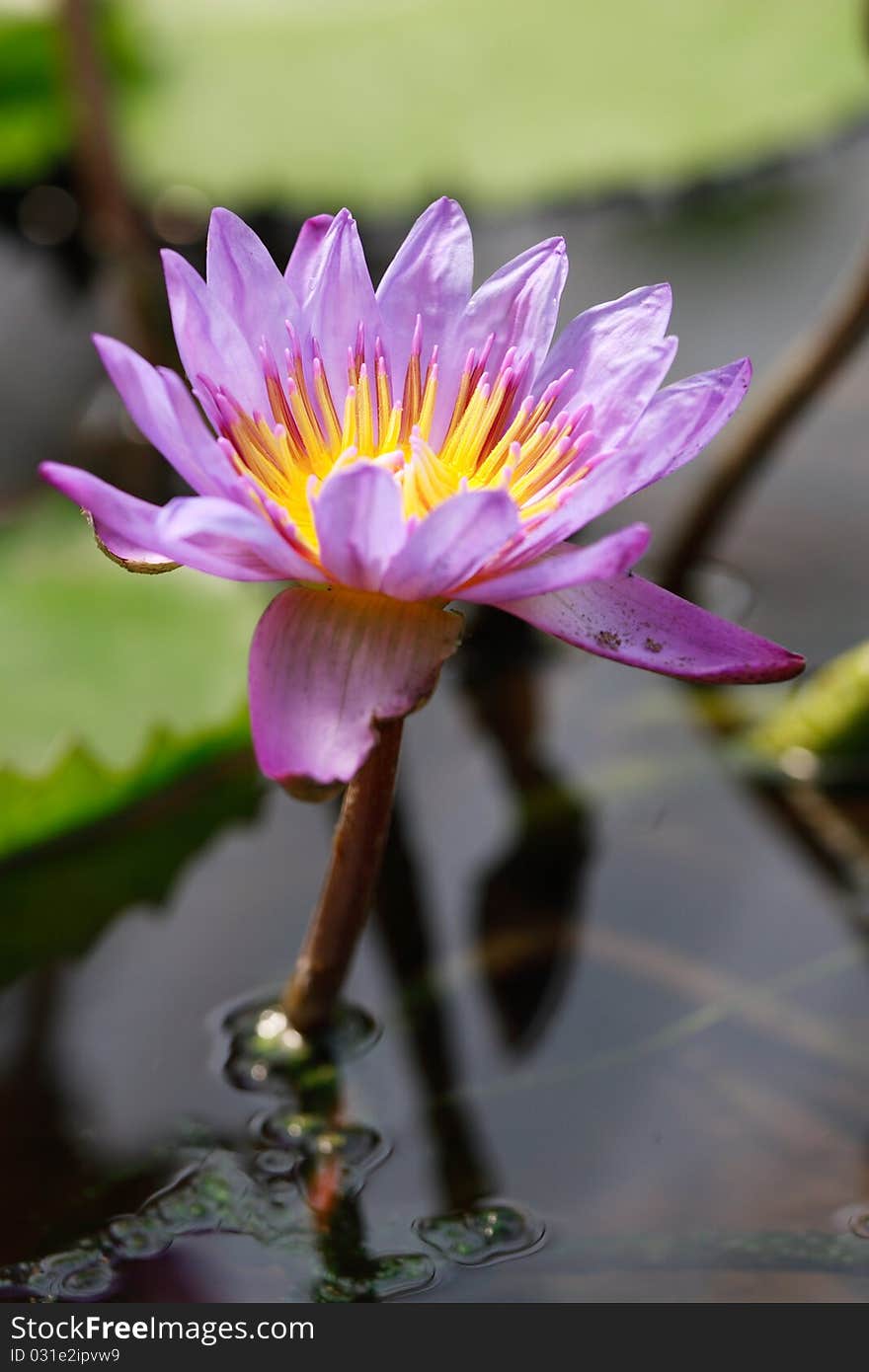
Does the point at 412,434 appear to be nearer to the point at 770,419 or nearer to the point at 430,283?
the point at 430,283

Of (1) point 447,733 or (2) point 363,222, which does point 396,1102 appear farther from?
(2) point 363,222

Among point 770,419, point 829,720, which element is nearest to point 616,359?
point 829,720

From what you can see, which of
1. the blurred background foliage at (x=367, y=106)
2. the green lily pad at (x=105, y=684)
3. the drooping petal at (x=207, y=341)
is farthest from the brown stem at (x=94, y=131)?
the drooping petal at (x=207, y=341)

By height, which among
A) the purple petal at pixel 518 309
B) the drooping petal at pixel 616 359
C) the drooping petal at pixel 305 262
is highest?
the drooping petal at pixel 305 262

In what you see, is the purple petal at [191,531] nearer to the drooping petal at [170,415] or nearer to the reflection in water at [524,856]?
the drooping petal at [170,415]

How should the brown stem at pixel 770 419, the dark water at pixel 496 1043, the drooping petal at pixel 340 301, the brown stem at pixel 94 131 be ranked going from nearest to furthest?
the drooping petal at pixel 340 301, the dark water at pixel 496 1043, the brown stem at pixel 770 419, the brown stem at pixel 94 131

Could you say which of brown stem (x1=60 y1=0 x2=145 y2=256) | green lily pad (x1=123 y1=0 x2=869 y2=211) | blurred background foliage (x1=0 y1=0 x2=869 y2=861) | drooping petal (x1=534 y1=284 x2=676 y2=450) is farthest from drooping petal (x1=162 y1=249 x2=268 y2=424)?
brown stem (x1=60 y1=0 x2=145 y2=256)

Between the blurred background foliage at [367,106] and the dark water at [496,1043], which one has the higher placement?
Result: the blurred background foliage at [367,106]
